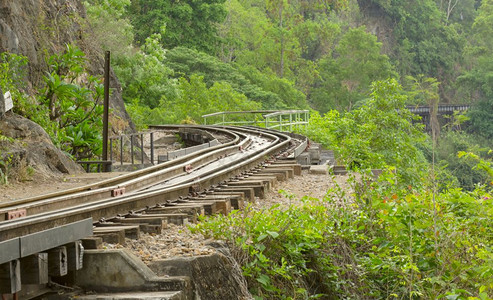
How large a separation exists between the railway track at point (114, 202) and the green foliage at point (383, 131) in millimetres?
7178

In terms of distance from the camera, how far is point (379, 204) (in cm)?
838

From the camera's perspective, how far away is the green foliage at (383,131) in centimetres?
2119

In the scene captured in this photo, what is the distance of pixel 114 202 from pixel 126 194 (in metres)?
1.16

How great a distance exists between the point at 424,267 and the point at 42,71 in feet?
40.2

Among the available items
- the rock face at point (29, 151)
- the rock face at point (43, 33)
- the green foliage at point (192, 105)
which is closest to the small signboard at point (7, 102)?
the rock face at point (29, 151)

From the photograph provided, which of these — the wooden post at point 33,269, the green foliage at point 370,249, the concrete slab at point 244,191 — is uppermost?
the concrete slab at point 244,191

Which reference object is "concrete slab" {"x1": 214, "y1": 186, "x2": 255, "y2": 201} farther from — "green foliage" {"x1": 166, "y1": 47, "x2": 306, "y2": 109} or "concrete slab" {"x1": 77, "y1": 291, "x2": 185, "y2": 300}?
"green foliage" {"x1": 166, "y1": 47, "x2": 306, "y2": 109}

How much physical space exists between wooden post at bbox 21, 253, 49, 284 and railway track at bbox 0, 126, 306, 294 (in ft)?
0.23

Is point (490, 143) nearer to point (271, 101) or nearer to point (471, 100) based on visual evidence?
point (471, 100)

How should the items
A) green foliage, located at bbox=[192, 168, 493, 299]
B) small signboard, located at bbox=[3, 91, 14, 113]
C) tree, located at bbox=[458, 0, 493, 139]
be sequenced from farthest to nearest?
tree, located at bbox=[458, 0, 493, 139], small signboard, located at bbox=[3, 91, 14, 113], green foliage, located at bbox=[192, 168, 493, 299]

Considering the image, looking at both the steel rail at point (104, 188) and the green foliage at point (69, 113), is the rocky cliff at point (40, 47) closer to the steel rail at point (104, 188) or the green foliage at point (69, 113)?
the green foliage at point (69, 113)

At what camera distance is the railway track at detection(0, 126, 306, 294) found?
5469 mm

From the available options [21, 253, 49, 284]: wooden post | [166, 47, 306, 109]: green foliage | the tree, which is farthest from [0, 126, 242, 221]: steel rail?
the tree

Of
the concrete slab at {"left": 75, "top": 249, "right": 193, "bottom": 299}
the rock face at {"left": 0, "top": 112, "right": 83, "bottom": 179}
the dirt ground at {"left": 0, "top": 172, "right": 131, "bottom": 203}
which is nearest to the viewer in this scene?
the concrete slab at {"left": 75, "top": 249, "right": 193, "bottom": 299}
